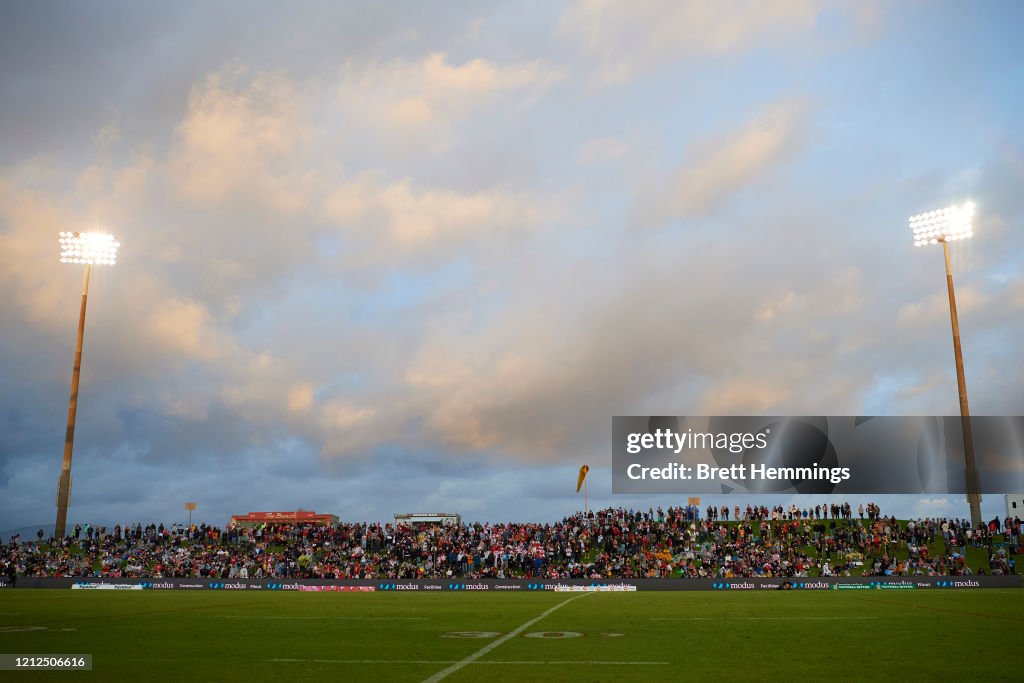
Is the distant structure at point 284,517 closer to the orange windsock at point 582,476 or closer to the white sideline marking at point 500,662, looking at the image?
the orange windsock at point 582,476

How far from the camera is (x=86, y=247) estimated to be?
A: 207ft

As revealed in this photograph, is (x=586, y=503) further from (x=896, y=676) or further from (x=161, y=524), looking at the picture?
(x=896, y=676)

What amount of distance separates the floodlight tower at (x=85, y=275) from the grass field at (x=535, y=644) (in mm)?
41162

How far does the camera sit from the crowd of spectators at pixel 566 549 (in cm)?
4950

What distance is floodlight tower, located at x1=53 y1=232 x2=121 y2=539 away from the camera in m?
59.8

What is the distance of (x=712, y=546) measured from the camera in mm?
52781

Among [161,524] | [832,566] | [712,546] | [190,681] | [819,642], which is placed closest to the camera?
[190,681]

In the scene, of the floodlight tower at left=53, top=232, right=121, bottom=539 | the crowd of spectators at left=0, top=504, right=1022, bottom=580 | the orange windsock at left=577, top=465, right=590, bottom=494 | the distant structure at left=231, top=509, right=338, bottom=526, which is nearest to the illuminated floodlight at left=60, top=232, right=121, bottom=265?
the floodlight tower at left=53, top=232, right=121, bottom=539

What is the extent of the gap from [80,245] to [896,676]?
219ft

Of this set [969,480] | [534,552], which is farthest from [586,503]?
[969,480]

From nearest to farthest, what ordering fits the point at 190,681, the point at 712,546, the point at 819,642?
1. the point at 190,681
2. the point at 819,642
3. the point at 712,546

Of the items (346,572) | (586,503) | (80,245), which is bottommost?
(346,572)

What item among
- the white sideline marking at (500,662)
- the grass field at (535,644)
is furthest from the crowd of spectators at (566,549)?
the white sideline marking at (500,662)

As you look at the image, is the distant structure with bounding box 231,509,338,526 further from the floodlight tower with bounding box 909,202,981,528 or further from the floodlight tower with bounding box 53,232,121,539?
the floodlight tower with bounding box 909,202,981,528
